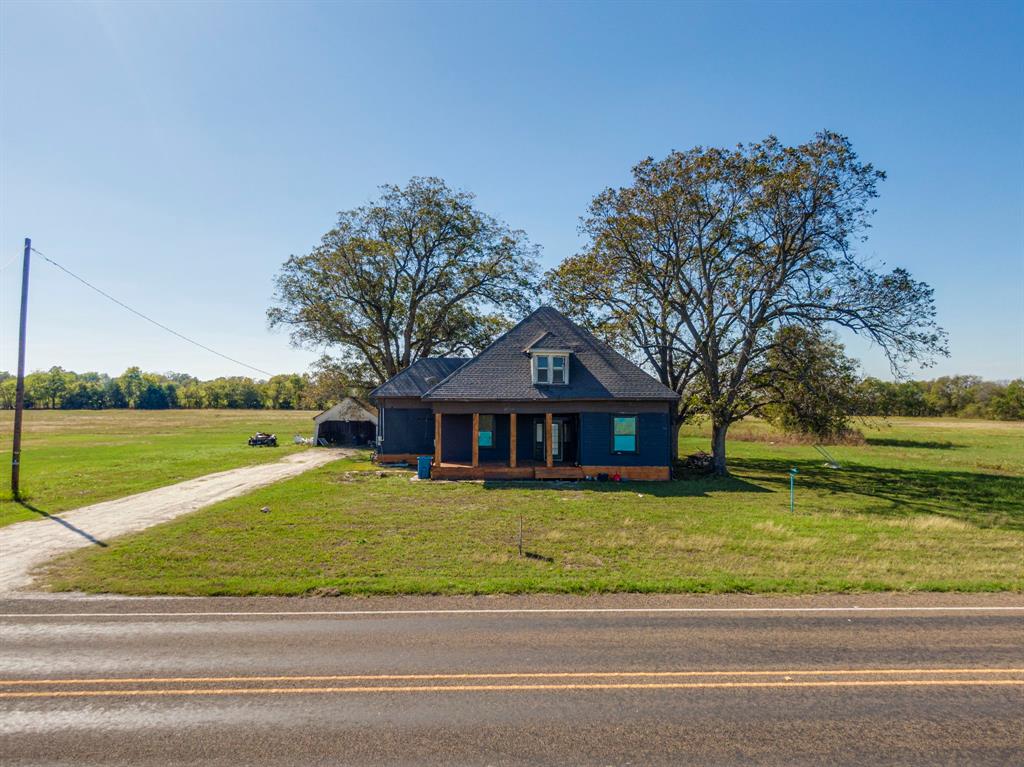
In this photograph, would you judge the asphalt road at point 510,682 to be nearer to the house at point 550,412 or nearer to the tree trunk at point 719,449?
the house at point 550,412

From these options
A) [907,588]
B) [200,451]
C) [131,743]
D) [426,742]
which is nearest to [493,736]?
[426,742]

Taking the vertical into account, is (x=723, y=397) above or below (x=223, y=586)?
above

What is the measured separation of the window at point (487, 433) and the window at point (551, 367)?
13.0 feet

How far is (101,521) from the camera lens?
58.9 feet

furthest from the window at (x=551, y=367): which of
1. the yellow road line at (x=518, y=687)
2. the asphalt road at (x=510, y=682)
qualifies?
the yellow road line at (x=518, y=687)

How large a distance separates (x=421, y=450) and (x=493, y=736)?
91.1 feet

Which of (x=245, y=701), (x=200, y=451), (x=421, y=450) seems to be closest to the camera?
(x=245, y=701)

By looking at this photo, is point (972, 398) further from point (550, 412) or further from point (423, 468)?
point (423, 468)

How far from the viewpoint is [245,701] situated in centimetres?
704

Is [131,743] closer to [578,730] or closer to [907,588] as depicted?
[578,730]

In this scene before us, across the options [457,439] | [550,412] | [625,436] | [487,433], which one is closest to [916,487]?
[625,436]

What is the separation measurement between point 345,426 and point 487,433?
2094cm

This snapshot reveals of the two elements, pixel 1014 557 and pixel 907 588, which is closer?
pixel 907 588

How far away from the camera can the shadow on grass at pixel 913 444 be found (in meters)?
51.5
